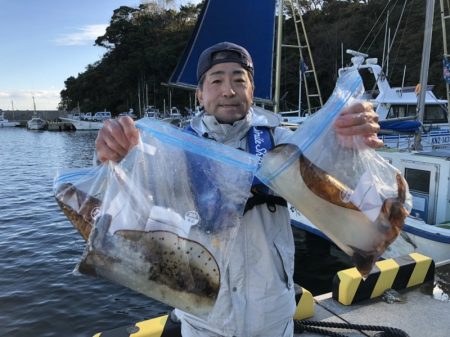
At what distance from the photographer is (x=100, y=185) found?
1505mm

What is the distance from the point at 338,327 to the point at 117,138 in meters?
3.02

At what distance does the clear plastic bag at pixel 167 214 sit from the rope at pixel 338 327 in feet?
7.82

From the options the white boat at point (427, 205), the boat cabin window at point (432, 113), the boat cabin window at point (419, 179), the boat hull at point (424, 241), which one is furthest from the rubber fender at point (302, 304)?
the boat cabin window at point (432, 113)

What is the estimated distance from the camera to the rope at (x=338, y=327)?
3.40m

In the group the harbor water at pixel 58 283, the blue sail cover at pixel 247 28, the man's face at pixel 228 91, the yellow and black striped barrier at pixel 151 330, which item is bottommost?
the harbor water at pixel 58 283

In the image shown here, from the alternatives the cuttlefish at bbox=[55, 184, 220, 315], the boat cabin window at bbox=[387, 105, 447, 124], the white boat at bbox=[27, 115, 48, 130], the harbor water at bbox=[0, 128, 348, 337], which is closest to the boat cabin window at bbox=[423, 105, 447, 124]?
the boat cabin window at bbox=[387, 105, 447, 124]

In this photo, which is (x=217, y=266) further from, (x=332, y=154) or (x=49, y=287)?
(x=49, y=287)

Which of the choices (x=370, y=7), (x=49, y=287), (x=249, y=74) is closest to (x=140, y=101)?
(x=370, y=7)

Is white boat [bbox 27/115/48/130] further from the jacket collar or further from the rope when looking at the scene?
the jacket collar

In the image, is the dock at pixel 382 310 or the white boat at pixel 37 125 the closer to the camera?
the dock at pixel 382 310

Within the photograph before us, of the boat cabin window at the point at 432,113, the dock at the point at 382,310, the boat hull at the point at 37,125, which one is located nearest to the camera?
the dock at the point at 382,310

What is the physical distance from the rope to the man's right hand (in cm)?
273

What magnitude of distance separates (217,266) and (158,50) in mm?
63536

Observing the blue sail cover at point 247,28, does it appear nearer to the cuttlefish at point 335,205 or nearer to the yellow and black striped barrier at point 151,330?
the yellow and black striped barrier at point 151,330
